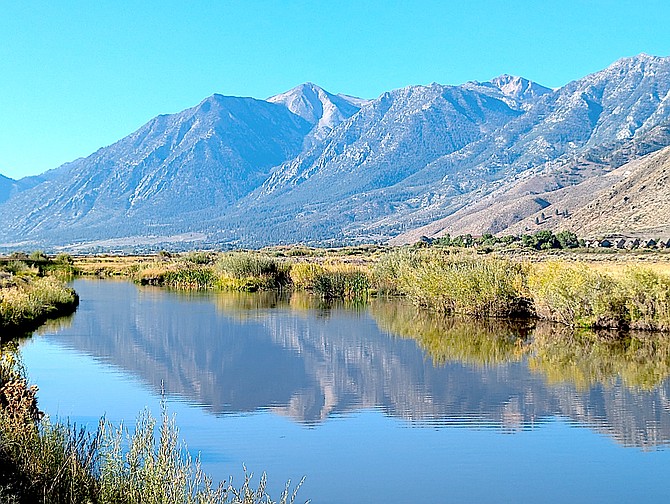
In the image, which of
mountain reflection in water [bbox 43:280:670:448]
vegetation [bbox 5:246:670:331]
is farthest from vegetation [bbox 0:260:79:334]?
vegetation [bbox 5:246:670:331]

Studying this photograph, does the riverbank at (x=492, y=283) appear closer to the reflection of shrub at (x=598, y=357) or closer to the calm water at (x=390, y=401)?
the reflection of shrub at (x=598, y=357)

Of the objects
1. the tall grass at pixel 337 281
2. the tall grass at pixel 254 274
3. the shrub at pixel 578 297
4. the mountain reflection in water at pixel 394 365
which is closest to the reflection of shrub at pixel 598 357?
the mountain reflection in water at pixel 394 365

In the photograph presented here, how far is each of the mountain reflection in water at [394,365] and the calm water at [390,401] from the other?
8cm

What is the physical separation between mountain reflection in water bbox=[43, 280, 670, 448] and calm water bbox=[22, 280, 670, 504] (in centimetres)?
8

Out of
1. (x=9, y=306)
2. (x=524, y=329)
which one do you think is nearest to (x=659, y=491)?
(x=524, y=329)

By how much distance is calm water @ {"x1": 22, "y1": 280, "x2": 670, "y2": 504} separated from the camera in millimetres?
14164

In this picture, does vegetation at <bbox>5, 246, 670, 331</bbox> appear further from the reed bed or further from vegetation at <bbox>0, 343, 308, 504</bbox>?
vegetation at <bbox>0, 343, 308, 504</bbox>

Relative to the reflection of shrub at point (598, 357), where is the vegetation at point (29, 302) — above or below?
above

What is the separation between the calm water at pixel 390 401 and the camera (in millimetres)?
14164

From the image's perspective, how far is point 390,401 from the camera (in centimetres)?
2027

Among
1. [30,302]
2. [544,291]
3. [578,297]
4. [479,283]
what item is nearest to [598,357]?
[578,297]

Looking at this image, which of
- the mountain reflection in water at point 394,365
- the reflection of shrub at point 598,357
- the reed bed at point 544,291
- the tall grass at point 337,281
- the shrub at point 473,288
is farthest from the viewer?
the tall grass at point 337,281

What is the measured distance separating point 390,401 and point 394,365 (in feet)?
16.9

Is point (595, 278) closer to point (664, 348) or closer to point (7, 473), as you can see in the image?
point (664, 348)
